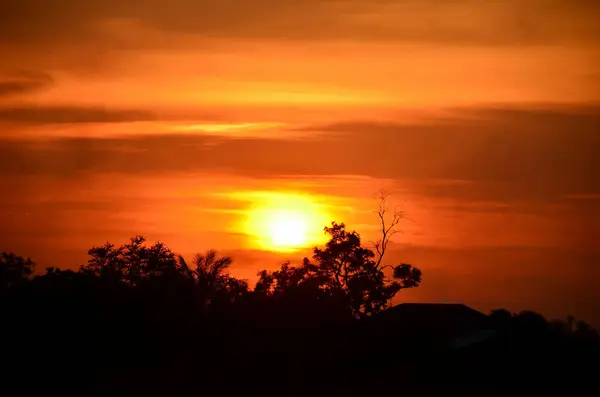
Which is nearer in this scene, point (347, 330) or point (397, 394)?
point (397, 394)

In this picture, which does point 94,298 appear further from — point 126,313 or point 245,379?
point 245,379

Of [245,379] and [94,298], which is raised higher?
[94,298]

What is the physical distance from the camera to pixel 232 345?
45.2 metres

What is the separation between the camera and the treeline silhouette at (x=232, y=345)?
1668 inches

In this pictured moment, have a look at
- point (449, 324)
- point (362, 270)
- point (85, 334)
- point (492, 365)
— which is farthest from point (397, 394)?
point (362, 270)

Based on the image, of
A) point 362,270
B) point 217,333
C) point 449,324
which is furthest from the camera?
point 362,270

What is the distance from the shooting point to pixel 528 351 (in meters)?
47.2

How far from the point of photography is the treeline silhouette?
4238cm

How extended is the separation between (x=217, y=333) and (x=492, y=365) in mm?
12075

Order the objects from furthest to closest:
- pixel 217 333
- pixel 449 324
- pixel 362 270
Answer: pixel 362 270
pixel 449 324
pixel 217 333

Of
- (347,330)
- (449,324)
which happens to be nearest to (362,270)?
(449,324)

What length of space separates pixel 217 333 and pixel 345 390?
240 inches

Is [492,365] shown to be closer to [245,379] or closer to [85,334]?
[245,379]

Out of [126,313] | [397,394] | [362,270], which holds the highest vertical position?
[362,270]
